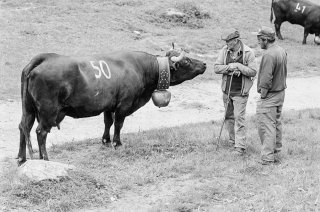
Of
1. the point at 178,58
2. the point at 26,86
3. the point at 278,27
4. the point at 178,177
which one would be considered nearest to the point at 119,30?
the point at 278,27

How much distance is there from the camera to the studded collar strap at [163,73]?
10.2 metres

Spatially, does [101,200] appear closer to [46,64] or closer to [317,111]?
[46,64]

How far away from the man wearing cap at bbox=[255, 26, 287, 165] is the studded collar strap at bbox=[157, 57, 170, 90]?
1.90m

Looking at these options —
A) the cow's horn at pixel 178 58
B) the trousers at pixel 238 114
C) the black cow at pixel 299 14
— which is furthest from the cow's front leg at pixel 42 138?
the black cow at pixel 299 14

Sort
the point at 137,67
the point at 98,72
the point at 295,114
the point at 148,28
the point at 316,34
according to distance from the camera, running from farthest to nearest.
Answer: the point at 316,34 < the point at 148,28 < the point at 295,114 < the point at 137,67 < the point at 98,72

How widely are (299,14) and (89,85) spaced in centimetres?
1588

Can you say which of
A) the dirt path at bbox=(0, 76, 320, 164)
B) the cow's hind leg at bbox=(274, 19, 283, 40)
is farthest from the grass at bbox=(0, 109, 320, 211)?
the cow's hind leg at bbox=(274, 19, 283, 40)

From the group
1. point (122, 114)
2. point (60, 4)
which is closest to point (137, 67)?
point (122, 114)

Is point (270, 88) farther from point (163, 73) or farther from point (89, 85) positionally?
point (89, 85)

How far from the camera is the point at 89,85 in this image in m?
9.08

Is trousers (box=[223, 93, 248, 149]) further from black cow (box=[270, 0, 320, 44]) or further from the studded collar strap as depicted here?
black cow (box=[270, 0, 320, 44])

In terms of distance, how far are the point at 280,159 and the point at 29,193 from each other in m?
4.16

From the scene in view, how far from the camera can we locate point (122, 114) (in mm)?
9820

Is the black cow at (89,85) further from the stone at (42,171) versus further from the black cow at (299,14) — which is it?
the black cow at (299,14)
